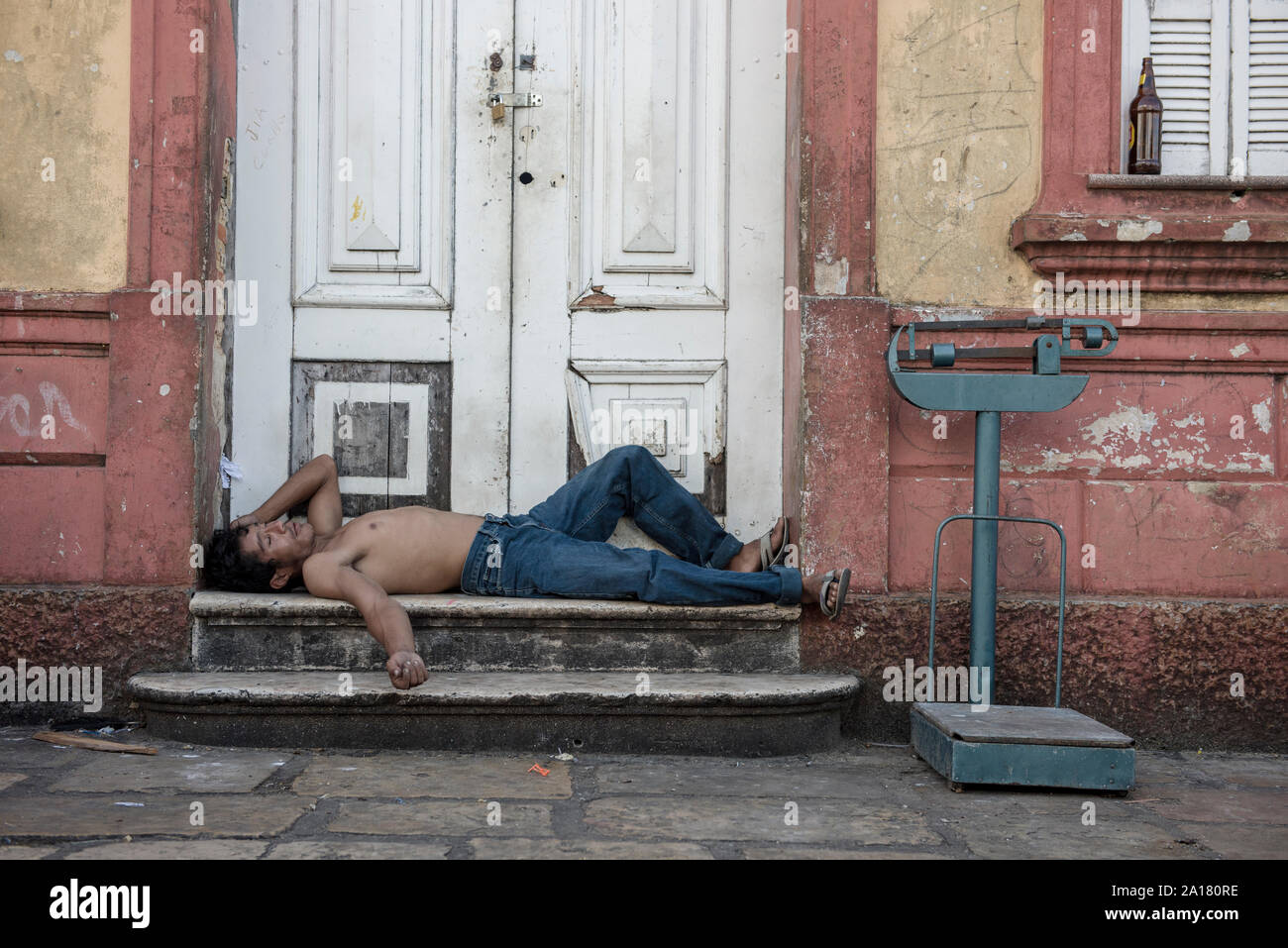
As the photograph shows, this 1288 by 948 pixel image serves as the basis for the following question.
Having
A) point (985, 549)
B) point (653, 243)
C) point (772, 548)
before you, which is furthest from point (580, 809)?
A: point (653, 243)

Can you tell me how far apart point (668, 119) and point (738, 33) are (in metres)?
0.44

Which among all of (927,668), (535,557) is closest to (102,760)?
(535,557)

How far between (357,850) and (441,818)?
320 millimetres

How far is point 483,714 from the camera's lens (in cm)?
362

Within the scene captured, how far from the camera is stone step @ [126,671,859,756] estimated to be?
3594 mm

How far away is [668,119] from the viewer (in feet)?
15.0

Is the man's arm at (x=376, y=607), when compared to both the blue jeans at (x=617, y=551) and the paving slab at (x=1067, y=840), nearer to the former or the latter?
the blue jeans at (x=617, y=551)

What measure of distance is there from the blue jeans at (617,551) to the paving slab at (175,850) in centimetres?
163

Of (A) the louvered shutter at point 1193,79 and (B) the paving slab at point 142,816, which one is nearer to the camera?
(B) the paving slab at point 142,816

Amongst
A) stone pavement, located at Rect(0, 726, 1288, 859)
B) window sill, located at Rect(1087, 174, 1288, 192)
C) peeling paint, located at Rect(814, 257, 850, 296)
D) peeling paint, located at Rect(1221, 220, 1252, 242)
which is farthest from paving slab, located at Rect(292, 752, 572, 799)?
peeling paint, located at Rect(1221, 220, 1252, 242)

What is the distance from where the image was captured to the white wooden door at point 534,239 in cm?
450

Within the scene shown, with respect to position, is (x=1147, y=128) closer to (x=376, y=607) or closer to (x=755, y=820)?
(x=755, y=820)

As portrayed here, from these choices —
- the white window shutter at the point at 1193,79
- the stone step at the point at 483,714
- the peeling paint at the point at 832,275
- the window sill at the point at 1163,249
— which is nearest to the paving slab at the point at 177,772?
the stone step at the point at 483,714

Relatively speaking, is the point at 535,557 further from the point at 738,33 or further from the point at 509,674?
the point at 738,33
